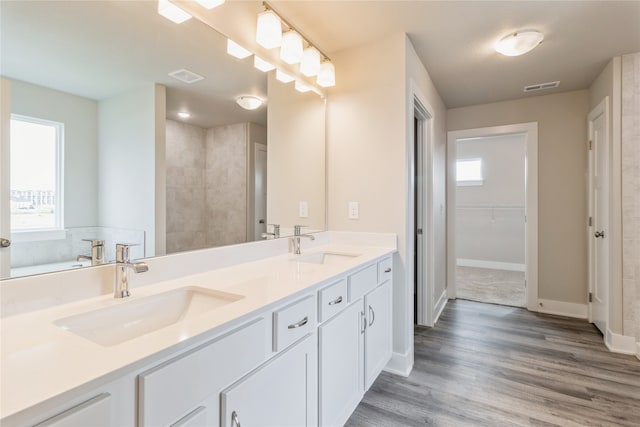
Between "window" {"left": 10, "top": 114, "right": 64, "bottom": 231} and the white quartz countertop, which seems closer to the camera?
the white quartz countertop

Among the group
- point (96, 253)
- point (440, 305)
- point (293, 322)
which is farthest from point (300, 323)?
point (440, 305)

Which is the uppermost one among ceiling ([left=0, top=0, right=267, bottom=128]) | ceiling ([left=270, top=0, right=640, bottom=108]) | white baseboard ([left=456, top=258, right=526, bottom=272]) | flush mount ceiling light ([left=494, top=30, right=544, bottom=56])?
ceiling ([left=270, top=0, right=640, bottom=108])

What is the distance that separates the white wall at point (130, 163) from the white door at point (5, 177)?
0.78ft

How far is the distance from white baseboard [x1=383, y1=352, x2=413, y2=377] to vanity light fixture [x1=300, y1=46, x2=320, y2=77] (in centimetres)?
208

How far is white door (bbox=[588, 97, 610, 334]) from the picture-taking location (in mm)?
2648

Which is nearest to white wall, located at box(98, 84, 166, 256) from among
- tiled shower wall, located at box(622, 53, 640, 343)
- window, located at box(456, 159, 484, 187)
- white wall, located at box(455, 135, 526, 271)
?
tiled shower wall, located at box(622, 53, 640, 343)

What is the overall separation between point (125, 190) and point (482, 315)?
3461 millimetres

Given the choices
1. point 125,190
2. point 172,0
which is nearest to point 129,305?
point 125,190

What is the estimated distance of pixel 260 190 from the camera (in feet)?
5.91

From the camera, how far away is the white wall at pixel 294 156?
1.92m

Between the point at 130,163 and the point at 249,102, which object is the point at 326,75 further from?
the point at 130,163

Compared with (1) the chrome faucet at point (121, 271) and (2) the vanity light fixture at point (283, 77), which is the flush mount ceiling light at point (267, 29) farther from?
(1) the chrome faucet at point (121, 271)

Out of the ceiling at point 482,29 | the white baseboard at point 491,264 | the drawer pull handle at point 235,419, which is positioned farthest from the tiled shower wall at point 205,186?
the white baseboard at point 491,264

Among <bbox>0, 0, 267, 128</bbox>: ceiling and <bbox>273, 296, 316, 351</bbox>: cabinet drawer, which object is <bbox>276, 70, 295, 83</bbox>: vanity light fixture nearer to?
<bbox>0, 0, 267, 128</bbox>: ceiling
